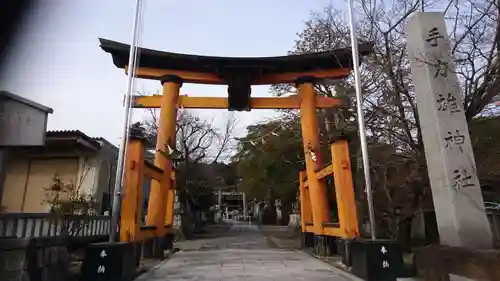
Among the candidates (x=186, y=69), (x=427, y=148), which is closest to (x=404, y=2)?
(x=427, y=148)

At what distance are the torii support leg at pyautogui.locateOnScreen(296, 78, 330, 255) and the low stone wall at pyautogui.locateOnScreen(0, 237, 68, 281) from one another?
23.6ft

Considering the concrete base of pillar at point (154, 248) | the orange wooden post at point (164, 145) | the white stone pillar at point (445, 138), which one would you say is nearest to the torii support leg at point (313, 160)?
the orange wooden post at point (164, 145)

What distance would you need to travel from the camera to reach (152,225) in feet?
36.7

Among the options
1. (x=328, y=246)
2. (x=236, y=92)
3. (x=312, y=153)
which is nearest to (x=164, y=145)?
(x=236, y=92)

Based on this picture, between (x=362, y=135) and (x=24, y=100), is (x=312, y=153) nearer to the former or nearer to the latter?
(x=362, y=135)

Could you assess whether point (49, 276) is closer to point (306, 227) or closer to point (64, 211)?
point (64, 211)

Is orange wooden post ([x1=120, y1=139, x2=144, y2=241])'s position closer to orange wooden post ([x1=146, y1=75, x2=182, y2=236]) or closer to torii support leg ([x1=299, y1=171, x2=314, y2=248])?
orange wooden post ([x1=146, y1=75, x2=182, y2=236])

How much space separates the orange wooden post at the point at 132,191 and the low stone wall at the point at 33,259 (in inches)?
72.6

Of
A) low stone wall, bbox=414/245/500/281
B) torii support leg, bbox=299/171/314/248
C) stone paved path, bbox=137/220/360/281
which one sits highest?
torii support leg, bbox=299/171/314/248

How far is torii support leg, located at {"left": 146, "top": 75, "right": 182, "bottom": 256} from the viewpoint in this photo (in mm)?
11633

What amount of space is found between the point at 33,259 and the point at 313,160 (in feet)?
27.5

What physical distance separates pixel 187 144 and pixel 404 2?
17894 mm

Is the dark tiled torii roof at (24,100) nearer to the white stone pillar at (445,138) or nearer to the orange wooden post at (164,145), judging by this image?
the white stone pillar at (445,138)

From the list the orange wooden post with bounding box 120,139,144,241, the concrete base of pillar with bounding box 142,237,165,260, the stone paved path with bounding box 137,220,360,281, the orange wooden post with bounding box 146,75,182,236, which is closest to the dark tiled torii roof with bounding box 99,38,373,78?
the orange wooden post with bounding box 146,75,182,236
